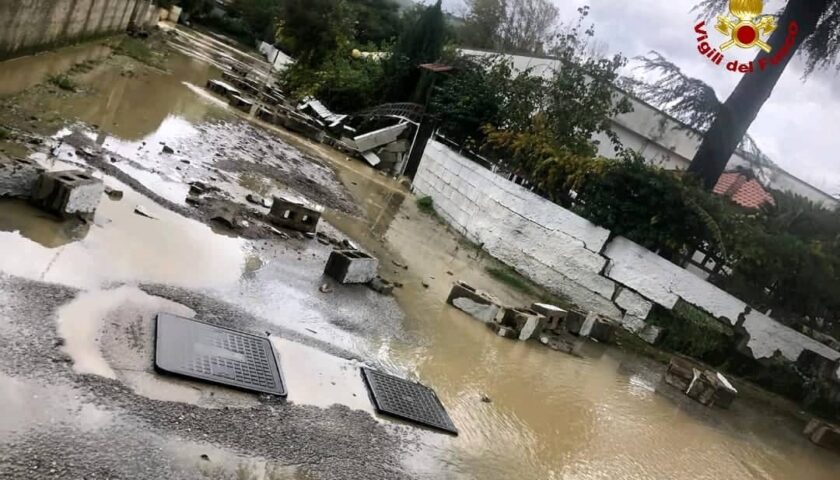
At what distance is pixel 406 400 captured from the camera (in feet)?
15.1

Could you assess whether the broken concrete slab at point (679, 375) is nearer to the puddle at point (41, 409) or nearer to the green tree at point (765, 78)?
the green tree at point (765, 78)

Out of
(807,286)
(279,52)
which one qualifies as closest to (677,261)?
(807,286)

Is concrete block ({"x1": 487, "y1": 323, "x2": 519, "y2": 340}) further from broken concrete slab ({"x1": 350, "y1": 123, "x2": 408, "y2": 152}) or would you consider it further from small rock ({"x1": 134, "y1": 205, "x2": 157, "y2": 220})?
broken concrete slab ({"x1": 350, "y1": 123, "x2": 408, "y2": 152})

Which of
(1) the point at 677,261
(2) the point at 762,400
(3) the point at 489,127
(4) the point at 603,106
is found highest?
(4) the point at 603,106

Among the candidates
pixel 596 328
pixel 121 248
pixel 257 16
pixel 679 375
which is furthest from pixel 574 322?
pixel 257 16

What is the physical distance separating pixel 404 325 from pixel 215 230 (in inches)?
90.7

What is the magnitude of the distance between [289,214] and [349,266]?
1.53 meters

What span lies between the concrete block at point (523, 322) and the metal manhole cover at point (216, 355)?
3.34 m

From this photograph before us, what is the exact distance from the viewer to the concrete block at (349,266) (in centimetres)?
647

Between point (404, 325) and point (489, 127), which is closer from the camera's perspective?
point (404, 325)

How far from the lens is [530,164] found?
11070 millimetres

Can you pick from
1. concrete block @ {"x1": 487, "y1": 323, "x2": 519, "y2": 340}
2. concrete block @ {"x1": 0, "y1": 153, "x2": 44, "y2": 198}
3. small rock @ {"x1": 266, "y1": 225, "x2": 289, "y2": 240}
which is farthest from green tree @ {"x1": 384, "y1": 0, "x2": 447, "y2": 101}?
concrete block @ {"x1": 0, "y1": 153, "x2": 44, "y2": 198}

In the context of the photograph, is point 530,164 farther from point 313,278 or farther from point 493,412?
point 493,412

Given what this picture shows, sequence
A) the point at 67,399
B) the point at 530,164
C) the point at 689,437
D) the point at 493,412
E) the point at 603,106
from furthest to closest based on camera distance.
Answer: the point at 603,106 → the point at 530,164 → the point at 689,437 → the point at 493,412 → the point at 67,399
